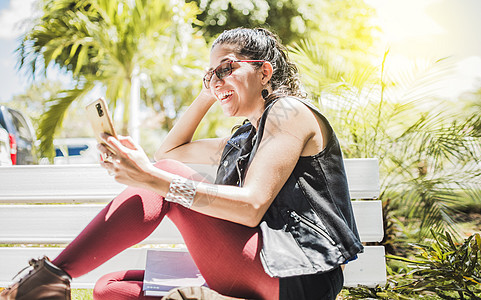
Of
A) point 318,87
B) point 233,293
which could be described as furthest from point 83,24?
point 233,293

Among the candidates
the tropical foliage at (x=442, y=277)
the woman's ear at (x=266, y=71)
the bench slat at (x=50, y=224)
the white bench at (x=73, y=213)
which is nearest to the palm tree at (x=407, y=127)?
the tropical foliage at (x=442, y=277)

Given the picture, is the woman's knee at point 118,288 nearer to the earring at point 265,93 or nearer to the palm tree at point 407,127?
the earring at point 265,93

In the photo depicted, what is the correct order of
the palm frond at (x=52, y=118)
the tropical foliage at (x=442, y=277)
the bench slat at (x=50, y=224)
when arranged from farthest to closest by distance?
the palm frond at (x=52, y=118) < the bench slat at (x=50, y=224) < the tropical foliage at (x=442, y=277)

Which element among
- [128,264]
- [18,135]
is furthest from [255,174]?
[18,135]

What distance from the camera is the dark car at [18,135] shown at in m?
6.35

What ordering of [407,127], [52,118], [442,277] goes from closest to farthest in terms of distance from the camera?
[442,277]
[407,127]
[52,118]

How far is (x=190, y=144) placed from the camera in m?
1.88

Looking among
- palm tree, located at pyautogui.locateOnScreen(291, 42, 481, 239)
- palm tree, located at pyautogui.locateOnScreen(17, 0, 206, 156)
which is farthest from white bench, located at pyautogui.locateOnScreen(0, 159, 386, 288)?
palm tree, located at pyautogui.locateOnScreen(17, 0, 206, 156)

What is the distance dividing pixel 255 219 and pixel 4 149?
19.5 ft

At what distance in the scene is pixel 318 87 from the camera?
3.46 metres

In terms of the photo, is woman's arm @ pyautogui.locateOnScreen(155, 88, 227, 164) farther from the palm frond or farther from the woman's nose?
the palm frond

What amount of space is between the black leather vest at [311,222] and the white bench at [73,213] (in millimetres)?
627

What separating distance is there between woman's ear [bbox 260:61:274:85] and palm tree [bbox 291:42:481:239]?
4.97 feet

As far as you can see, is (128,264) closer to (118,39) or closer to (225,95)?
(225,95)
